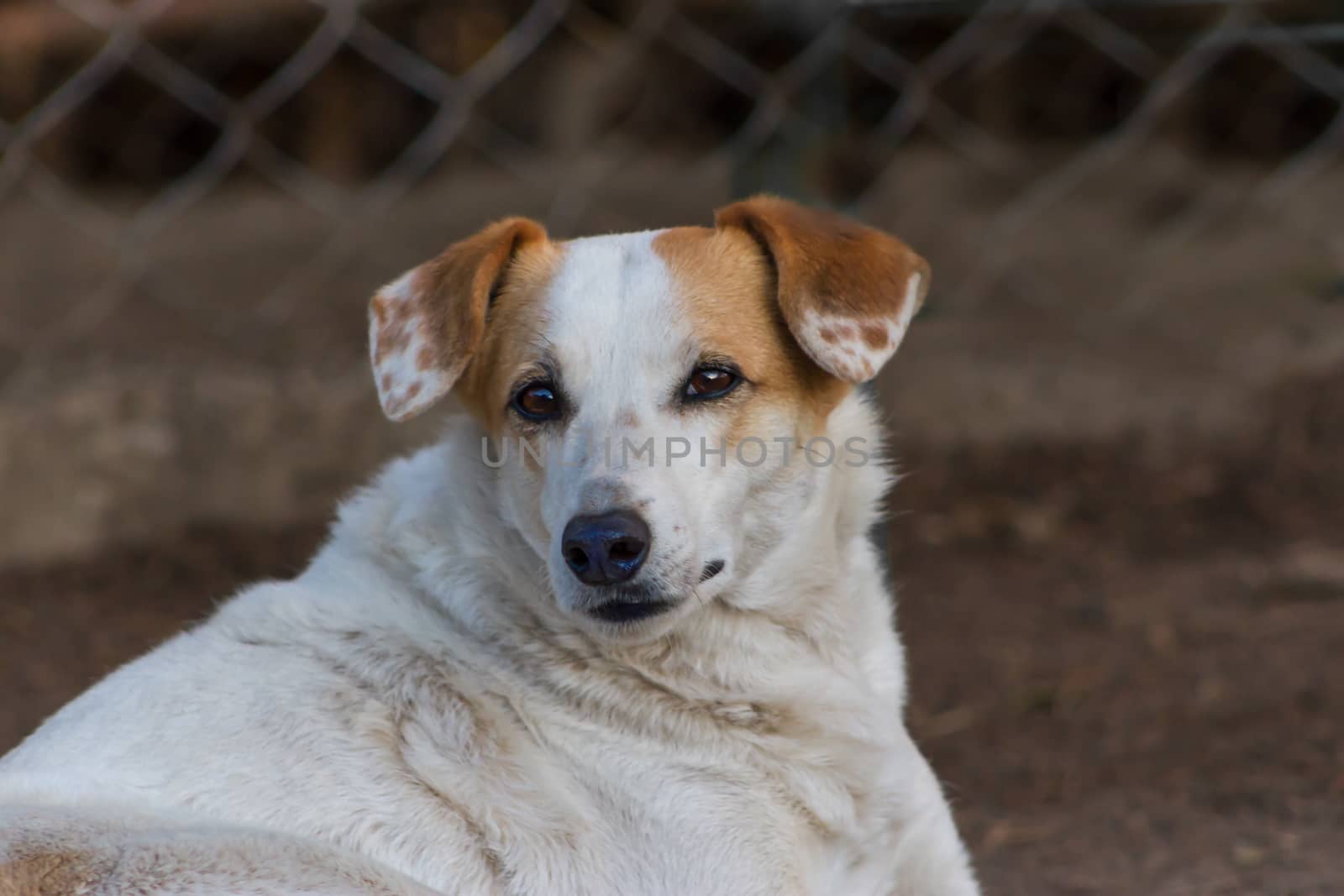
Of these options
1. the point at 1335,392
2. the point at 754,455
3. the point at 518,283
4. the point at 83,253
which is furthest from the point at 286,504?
the point at 1335,392

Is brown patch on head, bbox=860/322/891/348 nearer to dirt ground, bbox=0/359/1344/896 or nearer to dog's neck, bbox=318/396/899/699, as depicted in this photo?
dog's neck, bbox=318/396/899/699

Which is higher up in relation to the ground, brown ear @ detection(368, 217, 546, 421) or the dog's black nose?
brown ear @ detection(368, 217, 546, 421)

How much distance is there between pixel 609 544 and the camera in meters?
2.50

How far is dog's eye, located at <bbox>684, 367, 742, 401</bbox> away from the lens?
2.75m

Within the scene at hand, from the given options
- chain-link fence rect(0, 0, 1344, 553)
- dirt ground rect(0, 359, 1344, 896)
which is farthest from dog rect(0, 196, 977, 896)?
chain-link fence rect(0, 0, 1344, 553)

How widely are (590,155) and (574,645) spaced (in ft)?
16.0

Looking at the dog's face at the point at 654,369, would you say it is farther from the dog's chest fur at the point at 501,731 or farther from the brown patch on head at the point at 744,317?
the dog's chest fur at the point at 501,731

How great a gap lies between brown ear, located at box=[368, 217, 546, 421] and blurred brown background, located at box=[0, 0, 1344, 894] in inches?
62.7

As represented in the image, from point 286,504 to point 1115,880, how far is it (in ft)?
10.9

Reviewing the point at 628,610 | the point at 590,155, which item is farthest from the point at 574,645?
the point at 590,155

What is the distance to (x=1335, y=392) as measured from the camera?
588 centimetres

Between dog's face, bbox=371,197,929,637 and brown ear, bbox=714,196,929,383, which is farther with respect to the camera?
brown ear, bbox=714,196,929,383

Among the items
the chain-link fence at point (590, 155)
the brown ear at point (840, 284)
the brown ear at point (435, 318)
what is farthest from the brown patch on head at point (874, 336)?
the chain-link fence at point (590, 155)

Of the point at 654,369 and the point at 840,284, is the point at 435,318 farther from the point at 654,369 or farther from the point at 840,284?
Result: the point at 840,284
